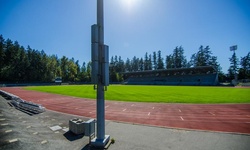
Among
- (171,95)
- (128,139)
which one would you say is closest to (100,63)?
(128,139)

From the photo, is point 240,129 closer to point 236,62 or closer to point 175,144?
point 175,144

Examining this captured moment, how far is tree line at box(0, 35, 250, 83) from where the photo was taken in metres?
75.4

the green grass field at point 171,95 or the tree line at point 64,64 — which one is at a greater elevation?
the tree line at point 64,64

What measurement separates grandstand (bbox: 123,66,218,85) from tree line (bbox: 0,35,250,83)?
1308cm

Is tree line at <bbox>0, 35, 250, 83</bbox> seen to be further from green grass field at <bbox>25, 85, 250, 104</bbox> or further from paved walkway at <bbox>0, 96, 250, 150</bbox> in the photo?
paved walkway at <bbox>0, 96, 250, 150</bbox>

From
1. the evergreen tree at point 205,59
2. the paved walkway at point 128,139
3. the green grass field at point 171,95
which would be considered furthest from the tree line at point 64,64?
the paved walkway at point 128,139

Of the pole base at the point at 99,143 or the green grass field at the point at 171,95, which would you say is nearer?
the pole base at the point at 99,143

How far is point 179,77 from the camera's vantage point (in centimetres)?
8506

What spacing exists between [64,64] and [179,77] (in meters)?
71.3

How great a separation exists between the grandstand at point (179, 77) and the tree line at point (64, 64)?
13.1 m

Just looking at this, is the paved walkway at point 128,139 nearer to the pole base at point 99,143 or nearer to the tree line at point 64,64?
the pole base at point 99,143

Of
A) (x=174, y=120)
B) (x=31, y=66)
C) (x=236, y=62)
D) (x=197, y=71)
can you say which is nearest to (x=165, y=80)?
(x=197, y=71)

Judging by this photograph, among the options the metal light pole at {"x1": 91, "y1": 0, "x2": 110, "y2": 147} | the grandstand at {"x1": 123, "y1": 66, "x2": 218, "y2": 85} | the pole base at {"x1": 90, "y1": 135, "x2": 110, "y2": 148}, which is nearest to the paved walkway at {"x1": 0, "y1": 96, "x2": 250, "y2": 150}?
the pole base at {"x1": 90, "y1": 135, "x2": 110, "y2": 148}

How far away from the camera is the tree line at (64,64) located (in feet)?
247
